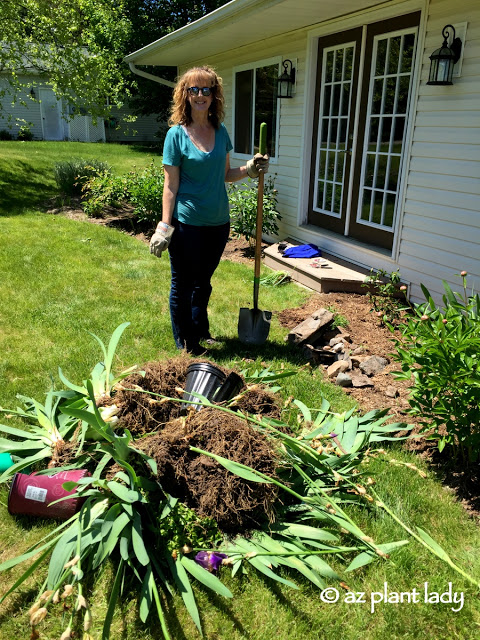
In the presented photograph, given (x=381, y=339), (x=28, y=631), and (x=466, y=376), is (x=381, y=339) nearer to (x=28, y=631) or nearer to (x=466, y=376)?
(x=466, y=376)

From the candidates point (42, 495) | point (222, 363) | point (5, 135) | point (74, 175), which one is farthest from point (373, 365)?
point (5, 135)

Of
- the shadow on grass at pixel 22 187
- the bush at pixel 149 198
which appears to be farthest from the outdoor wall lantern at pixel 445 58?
the shadow on grass at pixel 22 187

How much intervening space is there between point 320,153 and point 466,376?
506 centimetres

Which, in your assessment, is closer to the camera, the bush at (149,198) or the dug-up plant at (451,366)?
the dug-up plant at (451,366)

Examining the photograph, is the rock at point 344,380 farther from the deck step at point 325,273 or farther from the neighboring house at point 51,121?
the neighboring house at point 51,121

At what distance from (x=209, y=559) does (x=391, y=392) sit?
1.84m

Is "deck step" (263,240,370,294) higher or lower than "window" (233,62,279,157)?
lower

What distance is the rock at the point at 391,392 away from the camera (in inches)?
136

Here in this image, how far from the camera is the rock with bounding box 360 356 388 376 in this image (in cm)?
378

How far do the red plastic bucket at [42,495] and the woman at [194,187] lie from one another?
1727 millimetres

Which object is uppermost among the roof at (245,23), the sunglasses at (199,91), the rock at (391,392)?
the roof at (245,23)

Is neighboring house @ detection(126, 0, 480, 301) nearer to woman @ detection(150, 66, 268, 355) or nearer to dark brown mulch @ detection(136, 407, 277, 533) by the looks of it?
woman @ detection(150, 66, 268, 355)

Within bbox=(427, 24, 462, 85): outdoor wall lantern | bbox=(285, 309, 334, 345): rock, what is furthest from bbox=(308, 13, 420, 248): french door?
bbox=(285, 309, 334, 345): rock

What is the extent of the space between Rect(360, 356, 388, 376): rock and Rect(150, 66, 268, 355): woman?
1.25 m
